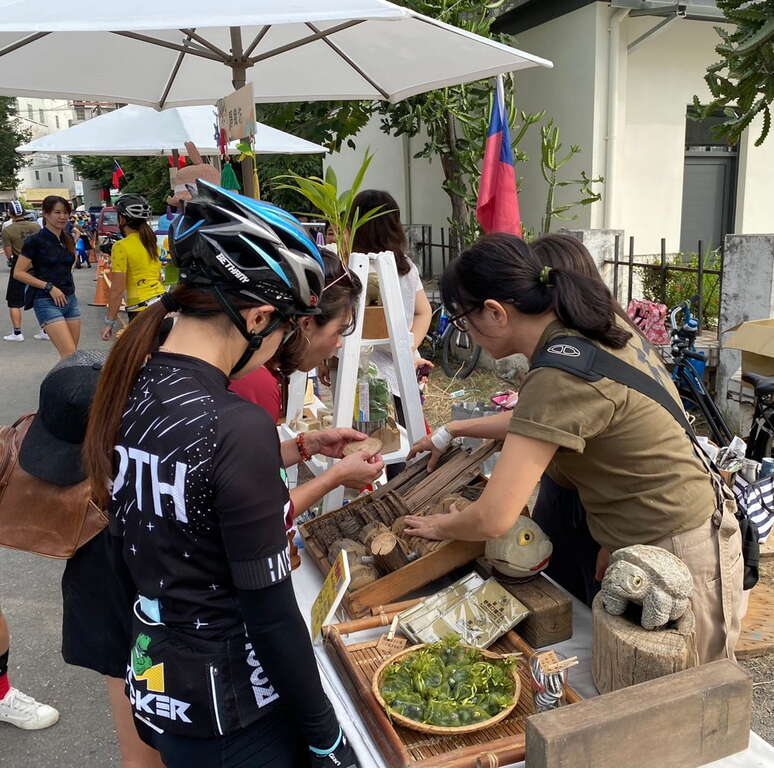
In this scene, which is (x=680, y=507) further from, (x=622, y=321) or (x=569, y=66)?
(x=569, y=66)

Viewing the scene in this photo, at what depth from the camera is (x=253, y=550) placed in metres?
1.13

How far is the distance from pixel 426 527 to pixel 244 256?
1.05m

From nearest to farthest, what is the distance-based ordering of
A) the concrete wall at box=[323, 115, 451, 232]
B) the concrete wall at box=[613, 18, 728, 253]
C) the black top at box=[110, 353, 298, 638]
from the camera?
the black top at box=[110, 353, 298, 638]
the concrete wall at box=[613, 18, 728, 253]
the concrete wall at box=[323, 115, 451, 232]

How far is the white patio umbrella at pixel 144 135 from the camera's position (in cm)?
651

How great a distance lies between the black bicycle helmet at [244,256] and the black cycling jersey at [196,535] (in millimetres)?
138

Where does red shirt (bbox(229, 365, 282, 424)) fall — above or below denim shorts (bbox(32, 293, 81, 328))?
above

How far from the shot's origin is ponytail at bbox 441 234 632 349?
5.69ft

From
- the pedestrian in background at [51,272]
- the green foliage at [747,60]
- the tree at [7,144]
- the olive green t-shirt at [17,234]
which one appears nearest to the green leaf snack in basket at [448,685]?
the green foliage at [747,60]

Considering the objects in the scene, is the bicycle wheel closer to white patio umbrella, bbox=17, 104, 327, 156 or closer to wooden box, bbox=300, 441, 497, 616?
white patio umbrella, bbox=17, 104, 327, 156

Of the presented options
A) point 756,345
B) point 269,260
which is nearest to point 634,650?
point 269,260

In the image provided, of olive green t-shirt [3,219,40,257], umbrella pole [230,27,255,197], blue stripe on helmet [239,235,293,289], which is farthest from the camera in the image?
olive green t-shirt [3,219,40,257]

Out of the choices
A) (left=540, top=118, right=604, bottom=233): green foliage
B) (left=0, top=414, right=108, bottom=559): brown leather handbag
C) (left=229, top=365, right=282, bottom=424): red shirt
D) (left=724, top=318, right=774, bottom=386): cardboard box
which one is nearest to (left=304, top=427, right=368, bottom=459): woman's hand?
(left=229, top=365, right=282, bottom=424): red shirt

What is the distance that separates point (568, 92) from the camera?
8547 millimetres

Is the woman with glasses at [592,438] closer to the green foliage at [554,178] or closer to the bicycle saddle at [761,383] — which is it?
the bicycle saddle at [761,383]
